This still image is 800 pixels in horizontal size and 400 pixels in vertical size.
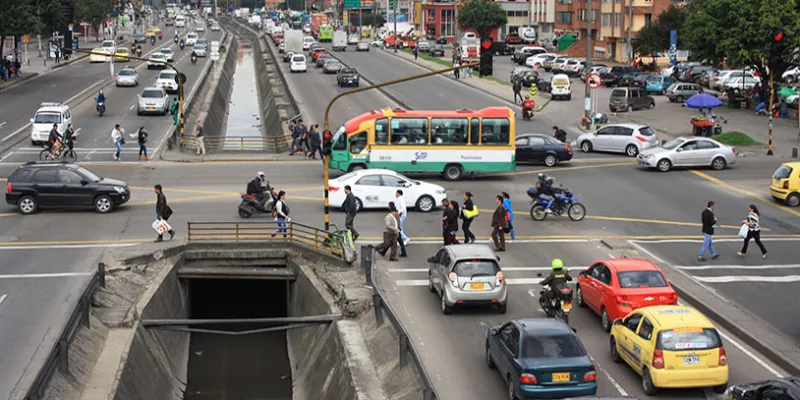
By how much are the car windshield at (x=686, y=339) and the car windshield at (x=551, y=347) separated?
1.45 m

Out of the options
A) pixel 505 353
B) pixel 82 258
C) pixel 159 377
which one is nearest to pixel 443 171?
pixel 82 258

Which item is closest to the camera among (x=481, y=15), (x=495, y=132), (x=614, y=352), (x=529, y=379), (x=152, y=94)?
(x=529, y=379)

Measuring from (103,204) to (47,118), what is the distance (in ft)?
54.6

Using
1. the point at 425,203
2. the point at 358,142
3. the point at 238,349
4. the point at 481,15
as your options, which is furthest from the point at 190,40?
the point at 238,349

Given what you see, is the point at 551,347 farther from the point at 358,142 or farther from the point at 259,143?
the point at 259,143

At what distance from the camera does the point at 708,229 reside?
27734mm

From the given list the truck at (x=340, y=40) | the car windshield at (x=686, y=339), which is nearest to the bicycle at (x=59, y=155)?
the car windshield at (x=686, y=339)

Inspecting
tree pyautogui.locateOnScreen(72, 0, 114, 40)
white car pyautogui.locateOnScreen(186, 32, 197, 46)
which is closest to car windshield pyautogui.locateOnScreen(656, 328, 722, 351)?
tree pyautogui.locateOnScreen(72, 0, 114, 40)

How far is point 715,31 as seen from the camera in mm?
60312

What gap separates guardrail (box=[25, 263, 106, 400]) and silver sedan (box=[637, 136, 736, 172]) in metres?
26.1

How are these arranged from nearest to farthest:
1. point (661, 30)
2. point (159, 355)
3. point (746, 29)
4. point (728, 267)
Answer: point (159, 355), point (728, 267), point (746, 29), point (661, 30)

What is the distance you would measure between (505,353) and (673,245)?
13888 millimetres

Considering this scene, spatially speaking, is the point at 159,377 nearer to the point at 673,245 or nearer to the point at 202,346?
the point at 202,346

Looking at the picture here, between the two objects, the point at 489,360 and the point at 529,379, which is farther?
the point at 489,360
